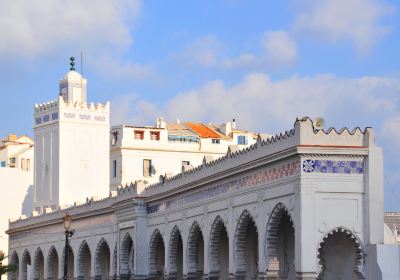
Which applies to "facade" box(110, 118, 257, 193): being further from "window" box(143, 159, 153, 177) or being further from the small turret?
the small turret

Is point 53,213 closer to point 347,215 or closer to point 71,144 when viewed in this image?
point 71,144

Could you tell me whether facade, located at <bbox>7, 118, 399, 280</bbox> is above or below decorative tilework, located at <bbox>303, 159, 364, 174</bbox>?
below

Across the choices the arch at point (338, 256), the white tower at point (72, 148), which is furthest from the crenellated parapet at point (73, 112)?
the arch at point (338, 256)

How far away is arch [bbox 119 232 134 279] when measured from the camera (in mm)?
46719

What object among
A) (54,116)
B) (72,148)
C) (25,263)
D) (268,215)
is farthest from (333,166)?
(25,263)

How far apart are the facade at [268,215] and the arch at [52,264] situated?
10562 millimetres

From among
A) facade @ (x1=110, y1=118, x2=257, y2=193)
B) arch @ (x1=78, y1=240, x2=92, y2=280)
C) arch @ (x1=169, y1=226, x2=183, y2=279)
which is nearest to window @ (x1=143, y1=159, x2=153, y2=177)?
facade @ (x1=110, y1=118, x2=257, y2=193)

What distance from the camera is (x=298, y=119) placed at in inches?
1151

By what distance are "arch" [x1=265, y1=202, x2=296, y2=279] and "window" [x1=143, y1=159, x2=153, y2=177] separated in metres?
34.8

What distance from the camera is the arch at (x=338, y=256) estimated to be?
29.5 m

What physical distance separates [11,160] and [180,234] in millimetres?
36579

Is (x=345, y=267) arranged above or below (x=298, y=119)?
below

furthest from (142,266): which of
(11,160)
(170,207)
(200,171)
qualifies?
(11,160)

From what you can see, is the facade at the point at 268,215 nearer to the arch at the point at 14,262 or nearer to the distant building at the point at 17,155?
the arch at the point at 14,262
